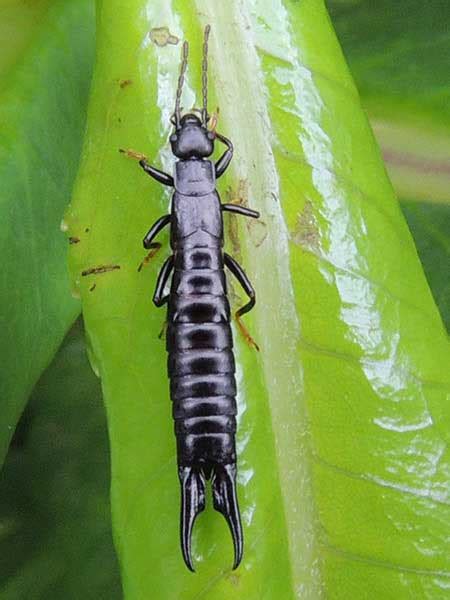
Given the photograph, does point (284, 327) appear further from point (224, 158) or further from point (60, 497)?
point (60, 497)

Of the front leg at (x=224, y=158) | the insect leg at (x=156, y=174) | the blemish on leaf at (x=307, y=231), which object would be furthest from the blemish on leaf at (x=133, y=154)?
the blemish on leaf at (x=307, y=231)

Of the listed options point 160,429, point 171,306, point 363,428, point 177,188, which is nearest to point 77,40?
point 177,188

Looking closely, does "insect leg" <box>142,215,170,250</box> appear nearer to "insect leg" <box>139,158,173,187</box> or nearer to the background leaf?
"insect leg" <box>139,158,173,187</box>

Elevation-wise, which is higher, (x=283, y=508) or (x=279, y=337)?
(x=279, y=337)

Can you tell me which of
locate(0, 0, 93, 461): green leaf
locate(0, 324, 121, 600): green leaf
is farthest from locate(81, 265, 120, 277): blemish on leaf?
locate(0, 324, 121, 600): green leaf

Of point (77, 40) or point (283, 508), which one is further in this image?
point (77, 40)

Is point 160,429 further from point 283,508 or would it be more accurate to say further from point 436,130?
point 436,130
